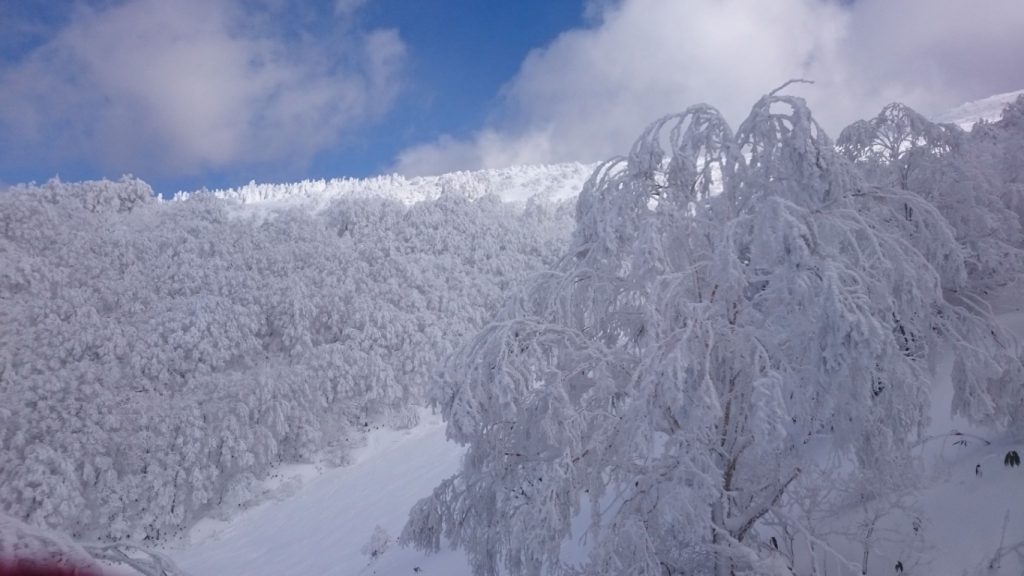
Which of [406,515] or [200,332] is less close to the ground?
[200,332]

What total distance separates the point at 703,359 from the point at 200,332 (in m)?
23.5

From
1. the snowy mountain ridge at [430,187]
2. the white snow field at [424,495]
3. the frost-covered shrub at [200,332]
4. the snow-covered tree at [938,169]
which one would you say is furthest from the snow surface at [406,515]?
the snowy mountain ridge at [430,187]

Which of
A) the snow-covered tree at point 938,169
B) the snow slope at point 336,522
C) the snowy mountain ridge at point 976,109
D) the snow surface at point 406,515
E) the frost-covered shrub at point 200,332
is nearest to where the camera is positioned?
the snow surface at point 406,515

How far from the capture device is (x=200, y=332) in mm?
23594

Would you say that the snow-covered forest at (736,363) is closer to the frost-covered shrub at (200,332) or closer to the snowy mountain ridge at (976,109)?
the frost-covered shrub at (200,332)

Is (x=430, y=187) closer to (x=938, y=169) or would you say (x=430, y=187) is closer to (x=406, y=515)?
(x=406, y=515)

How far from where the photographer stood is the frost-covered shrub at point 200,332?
786 inches

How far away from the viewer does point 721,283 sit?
5227 mm

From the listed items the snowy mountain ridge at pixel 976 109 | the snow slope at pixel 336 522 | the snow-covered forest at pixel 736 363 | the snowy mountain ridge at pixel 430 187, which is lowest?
the snow slope at pixel 336 522

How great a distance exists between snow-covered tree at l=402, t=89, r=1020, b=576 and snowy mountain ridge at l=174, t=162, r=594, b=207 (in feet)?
98.2

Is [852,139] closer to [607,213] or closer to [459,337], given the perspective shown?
[607,213]

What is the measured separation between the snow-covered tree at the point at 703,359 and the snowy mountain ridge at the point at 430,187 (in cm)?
2994

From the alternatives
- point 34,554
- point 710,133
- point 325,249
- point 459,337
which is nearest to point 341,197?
point 325,249

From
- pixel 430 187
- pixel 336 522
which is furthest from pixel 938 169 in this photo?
pixel 430 187
